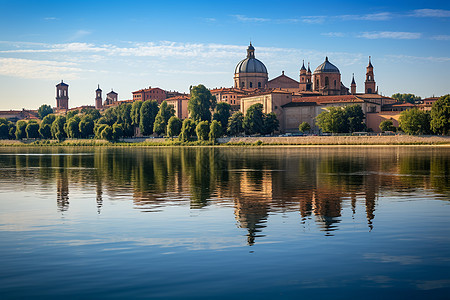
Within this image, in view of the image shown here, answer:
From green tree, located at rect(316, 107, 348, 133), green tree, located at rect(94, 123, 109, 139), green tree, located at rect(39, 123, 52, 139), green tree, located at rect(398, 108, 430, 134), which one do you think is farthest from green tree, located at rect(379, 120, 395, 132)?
green tree, located at rect(39, 123, 52, 139)

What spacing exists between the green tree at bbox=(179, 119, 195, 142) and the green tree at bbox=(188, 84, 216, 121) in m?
9.32

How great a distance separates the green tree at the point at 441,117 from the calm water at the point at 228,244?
60176 mm

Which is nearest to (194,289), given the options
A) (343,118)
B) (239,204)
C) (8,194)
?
(239,204)

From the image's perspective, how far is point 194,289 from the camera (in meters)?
9.05

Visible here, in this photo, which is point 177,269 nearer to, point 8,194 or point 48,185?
point 8,194

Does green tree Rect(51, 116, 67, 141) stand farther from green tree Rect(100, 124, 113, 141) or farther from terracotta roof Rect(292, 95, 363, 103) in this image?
terracotta roof Rect(292, 95, 363, 103)

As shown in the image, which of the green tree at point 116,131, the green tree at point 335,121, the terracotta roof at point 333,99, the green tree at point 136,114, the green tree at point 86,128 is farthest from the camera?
the green tree at point 86,128

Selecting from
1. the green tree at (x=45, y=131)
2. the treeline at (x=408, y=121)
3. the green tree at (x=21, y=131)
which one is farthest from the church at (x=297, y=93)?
the green tree at (x=21, y=131)

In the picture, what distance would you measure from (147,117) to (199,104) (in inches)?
454

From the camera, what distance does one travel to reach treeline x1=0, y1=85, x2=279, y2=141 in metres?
101

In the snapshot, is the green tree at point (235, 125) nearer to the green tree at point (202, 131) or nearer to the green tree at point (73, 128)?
the green tree at point (202, 131)

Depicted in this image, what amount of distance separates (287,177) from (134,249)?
19.2 m

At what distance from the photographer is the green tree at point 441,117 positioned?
7838cm

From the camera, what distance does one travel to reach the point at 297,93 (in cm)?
14012
